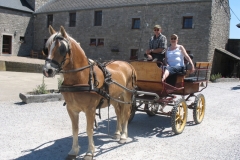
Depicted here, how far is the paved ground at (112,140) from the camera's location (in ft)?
15.4

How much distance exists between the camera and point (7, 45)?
2891 cm

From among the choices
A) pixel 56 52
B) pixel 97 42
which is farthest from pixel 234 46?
pixel 56 52

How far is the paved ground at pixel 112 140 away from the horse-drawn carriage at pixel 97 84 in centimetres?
38

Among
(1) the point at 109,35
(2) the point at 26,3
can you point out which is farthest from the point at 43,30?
(1) the point at 109,35

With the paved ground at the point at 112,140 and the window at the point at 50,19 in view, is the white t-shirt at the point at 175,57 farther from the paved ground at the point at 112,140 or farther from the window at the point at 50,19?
the window at the point at 50,19

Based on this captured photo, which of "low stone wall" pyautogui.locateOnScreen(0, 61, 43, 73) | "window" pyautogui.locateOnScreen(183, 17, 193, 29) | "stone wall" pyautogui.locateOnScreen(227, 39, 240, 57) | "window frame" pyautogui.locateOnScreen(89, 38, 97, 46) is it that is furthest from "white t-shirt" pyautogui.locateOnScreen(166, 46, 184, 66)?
"stone wall" pyautogui.locateOnScreen(227, 39, 240, 57)

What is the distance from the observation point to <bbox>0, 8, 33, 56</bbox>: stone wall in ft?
91.8

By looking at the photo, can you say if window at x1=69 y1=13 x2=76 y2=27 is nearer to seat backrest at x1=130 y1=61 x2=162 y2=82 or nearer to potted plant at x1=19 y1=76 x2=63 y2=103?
potted plant at x1=19 y1=76 x2=63 y2=103

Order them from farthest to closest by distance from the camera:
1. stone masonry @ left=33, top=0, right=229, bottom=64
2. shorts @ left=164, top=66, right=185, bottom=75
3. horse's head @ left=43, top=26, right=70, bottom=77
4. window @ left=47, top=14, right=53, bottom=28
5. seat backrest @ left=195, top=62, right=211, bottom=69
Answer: window @ left=47, top=14, right=53, bottom=28 → stone masonry @ left=33, top=0, right=229, bottom=64 → seat backrest @ left=195, top=62, right=211, bottom=69 → shorts @ left=164, top=66, right=185, bottom=75 → horse's head @ left=43, top=26, right=70, bottom=77

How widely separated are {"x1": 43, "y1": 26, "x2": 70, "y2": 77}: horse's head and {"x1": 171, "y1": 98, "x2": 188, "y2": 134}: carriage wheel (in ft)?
9.84

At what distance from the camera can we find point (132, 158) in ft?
14.8

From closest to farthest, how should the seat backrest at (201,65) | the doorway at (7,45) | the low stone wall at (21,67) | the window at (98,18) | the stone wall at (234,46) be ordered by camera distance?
the seat backrest at (201,65) → the low stone wall at (21,67) → the stone wall at (234,46) → the window at (98,18) → the doorway at (7,45)

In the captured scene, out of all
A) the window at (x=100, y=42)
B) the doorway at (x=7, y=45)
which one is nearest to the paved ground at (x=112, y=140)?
the window at (x=100, y=42)

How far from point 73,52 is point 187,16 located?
62.5ft
